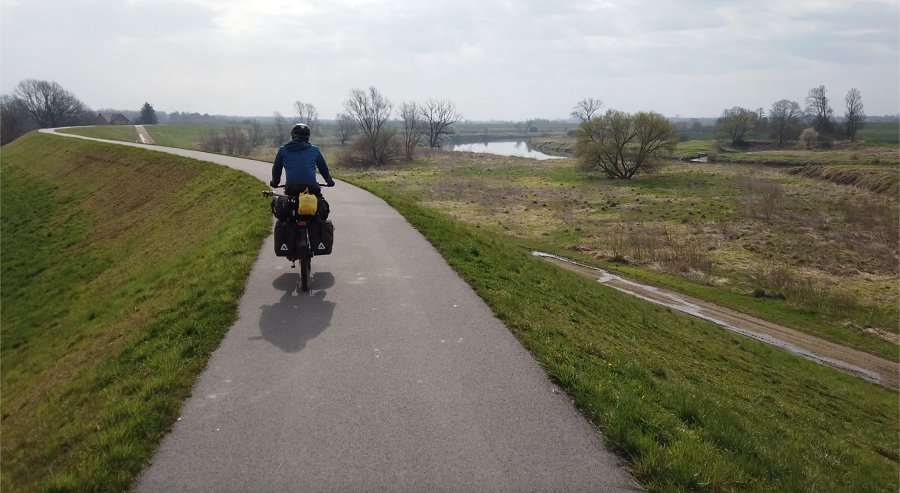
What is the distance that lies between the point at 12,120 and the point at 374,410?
95.7m

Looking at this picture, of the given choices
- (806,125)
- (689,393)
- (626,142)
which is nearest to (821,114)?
(806,125)

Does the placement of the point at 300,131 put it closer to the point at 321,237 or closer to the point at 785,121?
the point at 321,237

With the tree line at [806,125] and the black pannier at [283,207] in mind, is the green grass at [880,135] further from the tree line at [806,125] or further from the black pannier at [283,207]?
the black pannier at [283,207]

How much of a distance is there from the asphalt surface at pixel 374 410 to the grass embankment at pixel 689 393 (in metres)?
0.37

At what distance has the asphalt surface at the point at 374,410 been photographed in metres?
3.66

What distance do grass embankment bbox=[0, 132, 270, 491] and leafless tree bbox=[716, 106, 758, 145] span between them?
308ft

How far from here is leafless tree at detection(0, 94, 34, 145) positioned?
71956 millimetres

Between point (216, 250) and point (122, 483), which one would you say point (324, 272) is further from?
point (122, 483)

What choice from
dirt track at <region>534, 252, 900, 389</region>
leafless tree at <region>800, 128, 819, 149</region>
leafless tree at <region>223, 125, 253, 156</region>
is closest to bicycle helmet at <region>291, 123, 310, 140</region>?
dirt track at <region>534, 252, 900, 389</region>

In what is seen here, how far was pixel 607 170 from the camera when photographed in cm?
5866

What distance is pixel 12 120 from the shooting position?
74.1 meters

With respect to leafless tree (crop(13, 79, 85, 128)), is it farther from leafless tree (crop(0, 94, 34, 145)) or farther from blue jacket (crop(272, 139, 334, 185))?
blue jacket (crop(272, 139, 334, 185))

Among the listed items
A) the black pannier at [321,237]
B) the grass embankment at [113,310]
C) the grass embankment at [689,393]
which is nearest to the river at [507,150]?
the grass embankment at [113,310]

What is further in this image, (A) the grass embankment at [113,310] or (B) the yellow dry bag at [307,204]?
(B) the yellow dry bag at [307,204]
